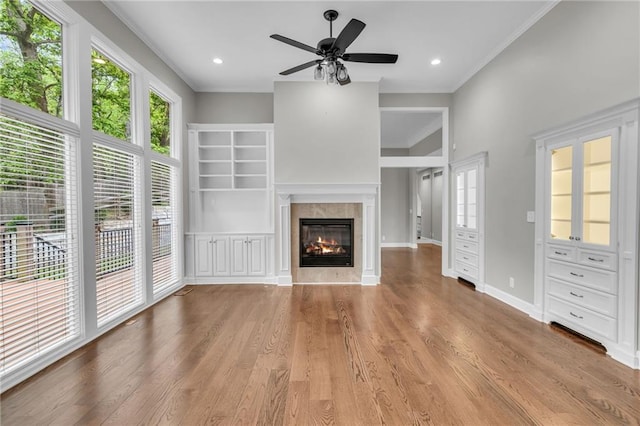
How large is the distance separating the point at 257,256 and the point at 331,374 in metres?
2.90

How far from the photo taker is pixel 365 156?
464cm

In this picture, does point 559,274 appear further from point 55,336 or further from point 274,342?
point 55,336

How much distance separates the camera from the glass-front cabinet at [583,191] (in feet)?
8.19

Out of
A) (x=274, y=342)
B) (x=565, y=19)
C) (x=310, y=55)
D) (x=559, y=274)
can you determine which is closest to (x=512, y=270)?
(x=559, y=274)

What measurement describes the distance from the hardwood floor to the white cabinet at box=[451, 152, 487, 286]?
109cm

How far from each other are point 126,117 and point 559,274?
5.17 metres

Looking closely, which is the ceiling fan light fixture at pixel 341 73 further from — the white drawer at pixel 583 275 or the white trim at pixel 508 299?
the white trim at pixel 508 299

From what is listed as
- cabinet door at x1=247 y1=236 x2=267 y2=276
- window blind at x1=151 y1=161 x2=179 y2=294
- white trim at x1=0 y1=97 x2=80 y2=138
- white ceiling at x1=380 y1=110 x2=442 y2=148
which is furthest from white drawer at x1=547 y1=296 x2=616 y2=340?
white trim at x1=0 y1=97 x2=80 y2=138

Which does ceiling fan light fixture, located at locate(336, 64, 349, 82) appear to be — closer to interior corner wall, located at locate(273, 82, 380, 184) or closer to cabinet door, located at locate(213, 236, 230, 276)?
interior corner wall, located at locate(273, 82, 380, 184)

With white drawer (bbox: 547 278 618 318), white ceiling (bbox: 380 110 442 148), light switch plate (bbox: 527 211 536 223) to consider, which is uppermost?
white ceiling (bbox: 380 110 442 148)

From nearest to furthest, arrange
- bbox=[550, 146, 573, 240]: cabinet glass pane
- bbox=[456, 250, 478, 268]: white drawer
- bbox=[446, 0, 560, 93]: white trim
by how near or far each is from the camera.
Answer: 1. bbox=[550, 146, 573, 240]: cabinet glass pane
2. bbox=[446, 0, 560, 93]: white trim
3. bbox=[456, 250, 478, 268]: white drawer

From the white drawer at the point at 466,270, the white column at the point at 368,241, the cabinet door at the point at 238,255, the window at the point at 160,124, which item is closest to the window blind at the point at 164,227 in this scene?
the window at the point at 160,124

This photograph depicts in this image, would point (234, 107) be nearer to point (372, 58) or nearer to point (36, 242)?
point (372, 58)

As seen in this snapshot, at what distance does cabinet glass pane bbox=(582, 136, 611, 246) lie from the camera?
2500mm
